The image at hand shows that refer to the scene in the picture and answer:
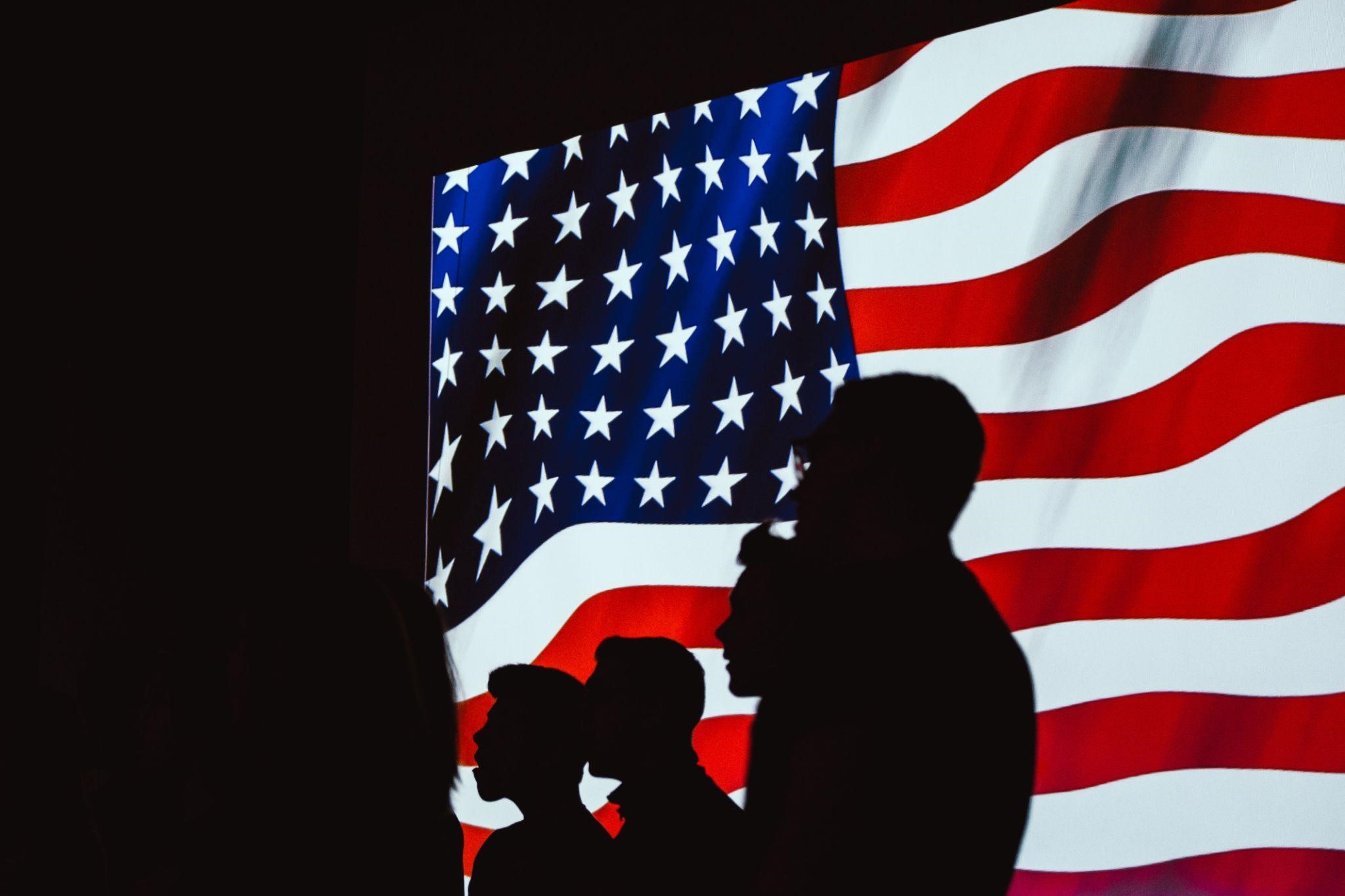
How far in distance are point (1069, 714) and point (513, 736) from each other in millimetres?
1263

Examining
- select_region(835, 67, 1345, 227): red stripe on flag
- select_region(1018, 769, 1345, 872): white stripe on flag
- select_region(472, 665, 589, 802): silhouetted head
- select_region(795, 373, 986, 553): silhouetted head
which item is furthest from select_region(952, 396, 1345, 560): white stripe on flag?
select_region(795, 373, 986, 553): silhouetted head

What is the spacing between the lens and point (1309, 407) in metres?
2.65

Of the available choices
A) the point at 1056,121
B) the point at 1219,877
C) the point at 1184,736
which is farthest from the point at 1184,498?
the point at 1056,121

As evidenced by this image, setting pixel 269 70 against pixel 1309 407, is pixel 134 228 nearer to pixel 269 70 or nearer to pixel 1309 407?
pixel 269 70

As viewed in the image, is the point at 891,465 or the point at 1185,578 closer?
the point at 891,465

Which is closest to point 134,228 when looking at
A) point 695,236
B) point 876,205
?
point 695,236

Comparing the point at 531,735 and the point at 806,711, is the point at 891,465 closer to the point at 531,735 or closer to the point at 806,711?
the point at 806,711

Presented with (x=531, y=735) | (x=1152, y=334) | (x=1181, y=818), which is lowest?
(x=1181, y=818)

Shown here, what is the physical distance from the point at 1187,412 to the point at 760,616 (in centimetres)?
166

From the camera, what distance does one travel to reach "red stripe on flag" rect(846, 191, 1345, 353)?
272 cm

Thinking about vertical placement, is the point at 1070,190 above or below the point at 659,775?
above

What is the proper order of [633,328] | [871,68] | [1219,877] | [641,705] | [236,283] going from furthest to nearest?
[236,283] < [633,328] < [871,68] < [1219,877] < [641,705]

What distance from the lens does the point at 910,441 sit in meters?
1.37

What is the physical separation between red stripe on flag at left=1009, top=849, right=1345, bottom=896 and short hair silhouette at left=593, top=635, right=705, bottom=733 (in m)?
0.76
